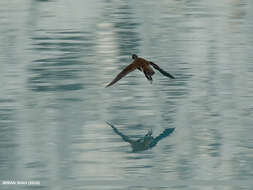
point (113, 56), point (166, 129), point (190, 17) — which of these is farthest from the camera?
point (190, 17)

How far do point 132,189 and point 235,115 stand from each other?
2.67 metres

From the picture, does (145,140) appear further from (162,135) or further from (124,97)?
(124,97)

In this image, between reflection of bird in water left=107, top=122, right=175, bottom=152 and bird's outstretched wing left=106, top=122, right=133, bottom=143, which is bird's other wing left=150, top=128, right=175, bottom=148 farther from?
bird's outstretched wing left=106, top=122, right=133, bottom=143

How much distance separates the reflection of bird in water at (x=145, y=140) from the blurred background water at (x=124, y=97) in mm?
86

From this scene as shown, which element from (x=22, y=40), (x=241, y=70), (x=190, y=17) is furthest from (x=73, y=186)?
(x=190, y=17)

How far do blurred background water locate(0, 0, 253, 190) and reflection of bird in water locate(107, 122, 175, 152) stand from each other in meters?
0.09

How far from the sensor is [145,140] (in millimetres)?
9891

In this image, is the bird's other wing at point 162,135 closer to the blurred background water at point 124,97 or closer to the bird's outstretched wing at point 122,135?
the blurred background water at point 124,97

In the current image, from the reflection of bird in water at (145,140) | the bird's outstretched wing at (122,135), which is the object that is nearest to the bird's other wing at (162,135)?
the reflection of bird in water at (145,140)

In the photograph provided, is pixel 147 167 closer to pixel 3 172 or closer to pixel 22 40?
pixel 3 172

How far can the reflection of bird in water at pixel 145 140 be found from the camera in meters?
9.68

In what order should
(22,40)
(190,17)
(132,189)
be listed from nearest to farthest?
1. (132,189)
2. (22,40)
3. (190,17)

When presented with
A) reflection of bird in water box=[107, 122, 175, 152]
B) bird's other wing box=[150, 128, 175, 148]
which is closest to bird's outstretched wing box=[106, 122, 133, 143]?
reflection of bird in water box=[107, 122, 175, 152]

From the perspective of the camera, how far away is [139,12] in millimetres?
17203
